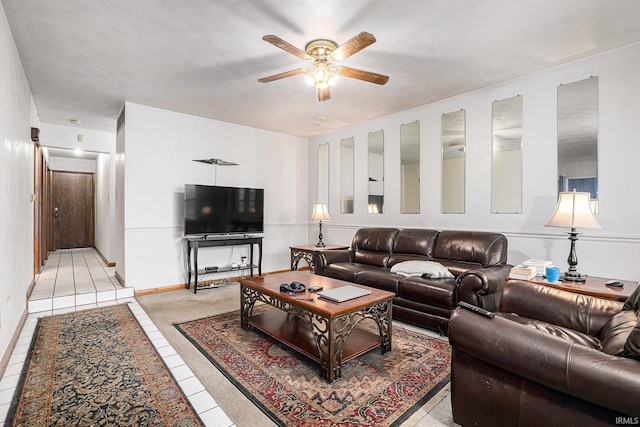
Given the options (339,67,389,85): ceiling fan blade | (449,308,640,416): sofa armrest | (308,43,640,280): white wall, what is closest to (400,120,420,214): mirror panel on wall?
(308,43,640,280): white wall

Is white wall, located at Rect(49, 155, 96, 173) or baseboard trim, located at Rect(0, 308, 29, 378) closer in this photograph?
baseboard trim, located at Rect(0, 308, 29, 378)

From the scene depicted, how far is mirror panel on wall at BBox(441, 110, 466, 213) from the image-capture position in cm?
409

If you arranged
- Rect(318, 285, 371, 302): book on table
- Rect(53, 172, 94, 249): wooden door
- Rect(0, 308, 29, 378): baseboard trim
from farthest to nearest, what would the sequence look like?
Rect(53, 172, 94, 249): wooden door, Rect(318, 285, 371, 302): book on table, Rect(0, 308, 29, 378): baseboard trim

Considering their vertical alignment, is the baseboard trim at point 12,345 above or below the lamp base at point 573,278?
below

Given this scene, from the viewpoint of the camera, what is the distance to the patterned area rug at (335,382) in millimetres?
1838

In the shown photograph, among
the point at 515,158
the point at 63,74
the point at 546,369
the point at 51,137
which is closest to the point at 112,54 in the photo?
the point at 63,74

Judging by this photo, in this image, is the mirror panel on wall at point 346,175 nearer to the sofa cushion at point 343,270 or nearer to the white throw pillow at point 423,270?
the sofa cushion at point 343,270

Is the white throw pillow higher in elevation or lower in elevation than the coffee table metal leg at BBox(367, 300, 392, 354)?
higher

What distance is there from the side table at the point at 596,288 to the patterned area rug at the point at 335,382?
3.34 ft

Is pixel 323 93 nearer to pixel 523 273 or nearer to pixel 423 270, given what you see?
pixel 423 270

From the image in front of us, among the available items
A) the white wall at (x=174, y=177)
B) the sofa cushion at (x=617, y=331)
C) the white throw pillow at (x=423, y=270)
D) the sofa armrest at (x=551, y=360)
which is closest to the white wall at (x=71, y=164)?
the white wall at (x=174, y=177)

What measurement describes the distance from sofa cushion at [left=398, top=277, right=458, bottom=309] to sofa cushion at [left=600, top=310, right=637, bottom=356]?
3.83 ft

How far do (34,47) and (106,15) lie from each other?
1.08 metres

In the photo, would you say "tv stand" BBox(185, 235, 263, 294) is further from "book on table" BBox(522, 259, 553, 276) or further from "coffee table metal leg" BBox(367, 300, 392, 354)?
"book on table" BBox(522, 259, 553, 276)
